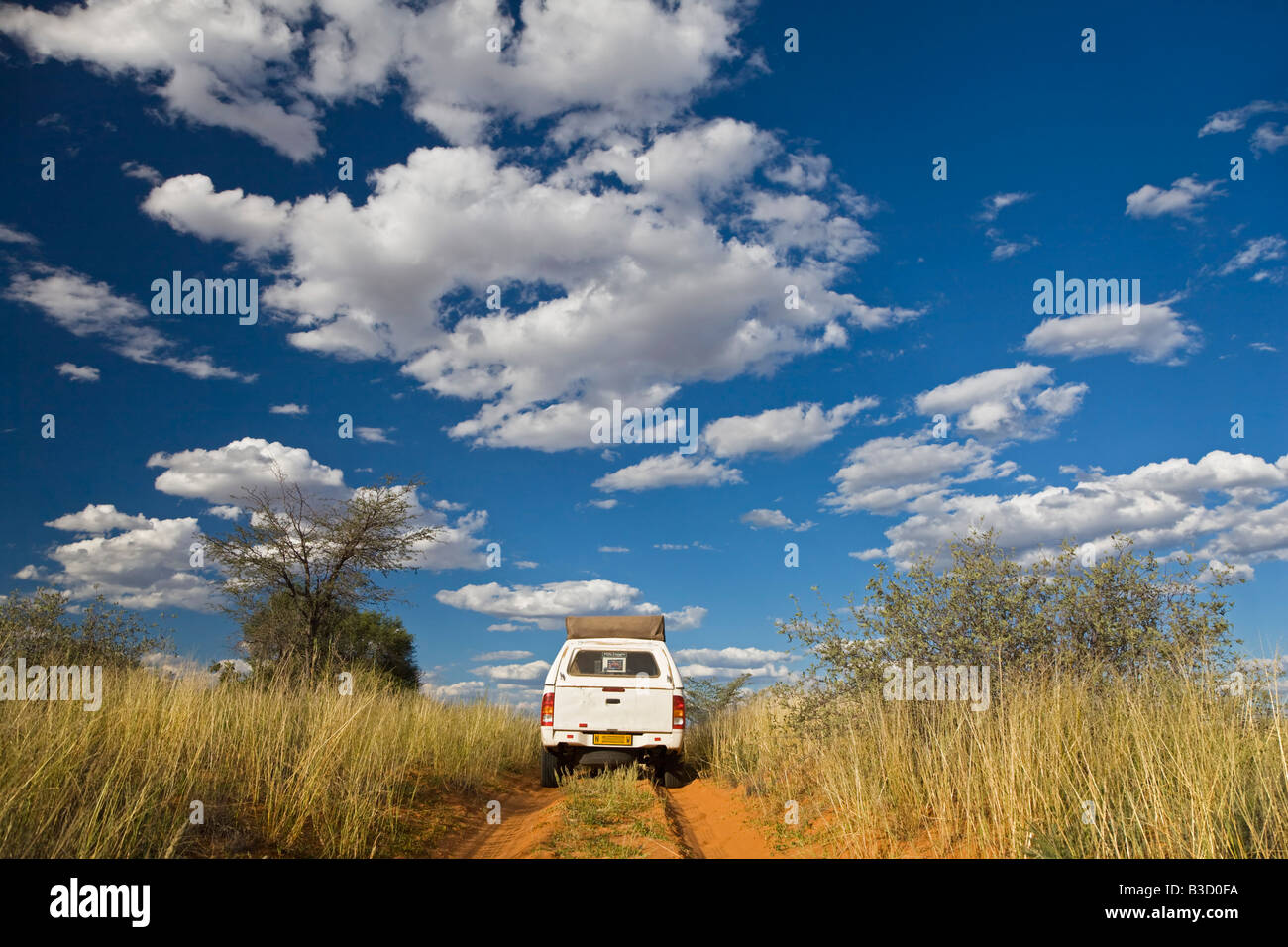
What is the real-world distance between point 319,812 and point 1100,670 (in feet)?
30.2

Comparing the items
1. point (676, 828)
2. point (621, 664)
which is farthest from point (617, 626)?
point (676, 828)

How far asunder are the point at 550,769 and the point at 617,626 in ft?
11.9

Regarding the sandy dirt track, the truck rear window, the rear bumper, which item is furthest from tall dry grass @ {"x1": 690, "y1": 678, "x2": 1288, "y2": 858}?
the truck rear window

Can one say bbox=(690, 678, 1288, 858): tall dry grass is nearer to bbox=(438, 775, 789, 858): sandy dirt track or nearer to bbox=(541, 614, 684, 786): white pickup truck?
bbox=(438, 775, 789, 858): sandy dirt track

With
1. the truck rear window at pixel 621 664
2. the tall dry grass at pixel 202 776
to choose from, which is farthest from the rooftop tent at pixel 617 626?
the tall dry grass at pixel 202 776

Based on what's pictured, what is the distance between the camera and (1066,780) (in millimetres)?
6207

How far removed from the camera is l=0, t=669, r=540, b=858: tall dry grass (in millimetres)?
5133

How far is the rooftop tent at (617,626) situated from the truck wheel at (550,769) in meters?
3.40

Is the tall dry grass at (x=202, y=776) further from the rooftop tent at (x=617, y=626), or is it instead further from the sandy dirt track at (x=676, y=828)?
the rooftop tent at (x=617, y=626)

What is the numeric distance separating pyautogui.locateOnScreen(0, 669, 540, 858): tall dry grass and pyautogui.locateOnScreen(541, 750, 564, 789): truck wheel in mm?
1257

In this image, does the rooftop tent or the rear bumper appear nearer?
the rear bumper

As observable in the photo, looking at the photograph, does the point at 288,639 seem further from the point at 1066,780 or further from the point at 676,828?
→ the point at 1066,780

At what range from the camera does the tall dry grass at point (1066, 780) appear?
16.8ft

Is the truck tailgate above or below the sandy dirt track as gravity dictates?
above
